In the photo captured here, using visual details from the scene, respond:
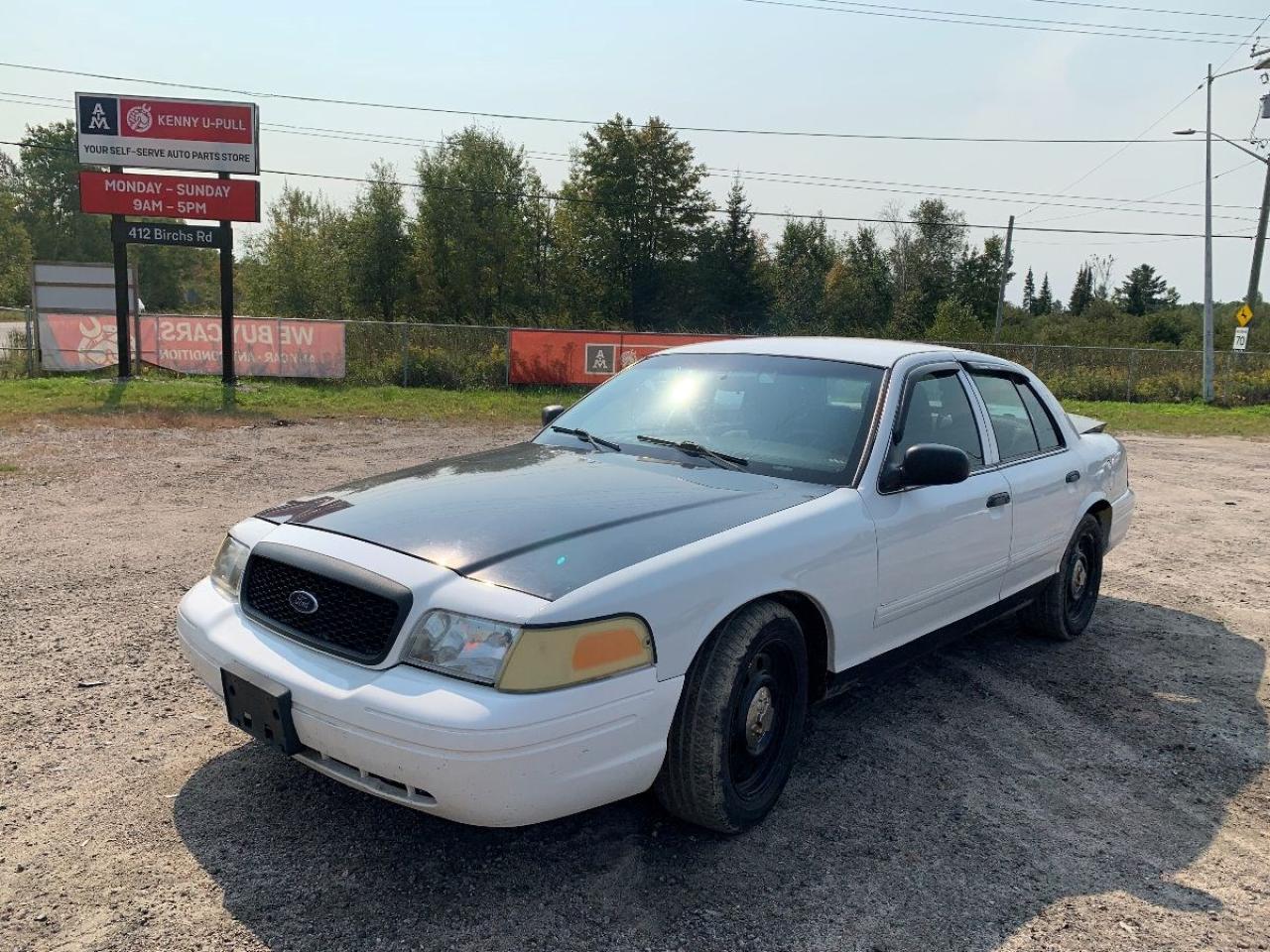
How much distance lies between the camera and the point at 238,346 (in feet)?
72.0

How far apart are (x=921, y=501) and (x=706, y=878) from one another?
1.74 m

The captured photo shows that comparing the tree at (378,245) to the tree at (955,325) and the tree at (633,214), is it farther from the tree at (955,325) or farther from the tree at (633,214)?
the tree at (955,325)

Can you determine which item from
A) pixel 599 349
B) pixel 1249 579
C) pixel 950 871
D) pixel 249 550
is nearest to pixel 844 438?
pixel 950 871

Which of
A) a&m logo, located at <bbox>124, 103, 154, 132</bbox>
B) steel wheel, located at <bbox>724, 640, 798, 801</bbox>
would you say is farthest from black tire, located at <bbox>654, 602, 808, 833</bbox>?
a&m logo, located at <bbox>124, 103, 154, 132</bbox>

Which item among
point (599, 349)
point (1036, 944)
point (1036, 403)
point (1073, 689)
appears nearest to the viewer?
point (1036, 944)

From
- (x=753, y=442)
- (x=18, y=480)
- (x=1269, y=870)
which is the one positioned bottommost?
(x=1269, y=870)

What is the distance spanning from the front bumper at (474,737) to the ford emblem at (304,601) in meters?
0.13

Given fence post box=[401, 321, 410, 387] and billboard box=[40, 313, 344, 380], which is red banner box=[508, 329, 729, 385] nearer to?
fence post box=[401, 321, 410, 387]

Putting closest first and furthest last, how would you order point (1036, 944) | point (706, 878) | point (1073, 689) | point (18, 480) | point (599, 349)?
point (1036, 944), point (706, 878), point (1073, 689), point (18, 480), point (599, 349)

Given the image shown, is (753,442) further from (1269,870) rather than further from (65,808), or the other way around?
(65,808)

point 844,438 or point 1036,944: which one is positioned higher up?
point 844,438

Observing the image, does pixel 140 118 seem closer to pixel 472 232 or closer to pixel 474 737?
pixel 474 737

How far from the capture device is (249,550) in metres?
3.18

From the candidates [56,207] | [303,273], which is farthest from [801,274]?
[56,207]
